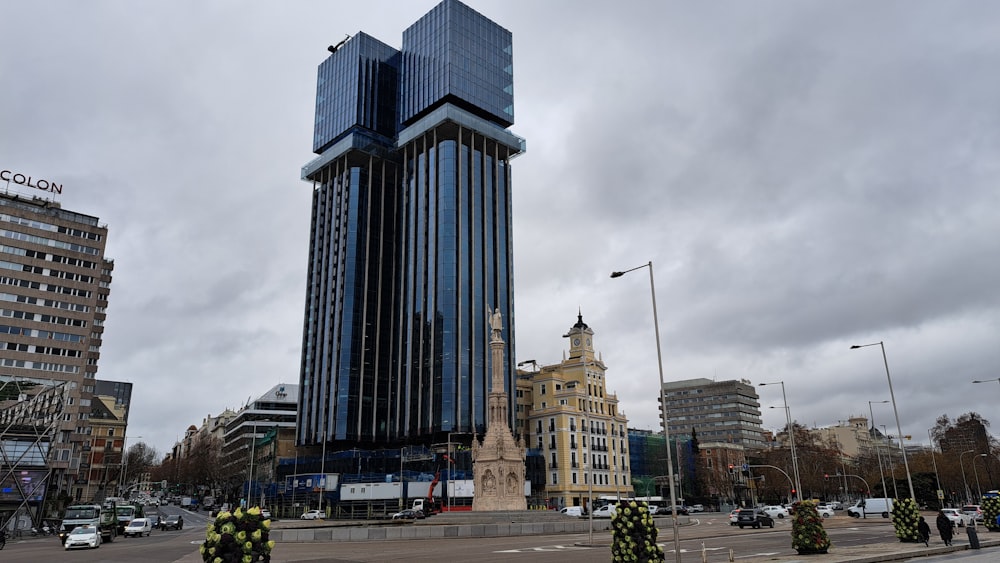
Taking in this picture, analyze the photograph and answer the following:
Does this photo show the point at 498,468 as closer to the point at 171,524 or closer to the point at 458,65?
the point at 171,524

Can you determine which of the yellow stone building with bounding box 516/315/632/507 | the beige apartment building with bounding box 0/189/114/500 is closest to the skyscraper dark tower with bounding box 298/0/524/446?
the yellow stone building with bounding box 516/315/632/507

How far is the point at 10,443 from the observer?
74.9 metres

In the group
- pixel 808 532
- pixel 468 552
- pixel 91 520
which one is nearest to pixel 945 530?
pixel 808 532

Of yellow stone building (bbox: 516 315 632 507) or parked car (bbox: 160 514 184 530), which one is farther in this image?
yellow stone building (bbox: 516 315 632 507)

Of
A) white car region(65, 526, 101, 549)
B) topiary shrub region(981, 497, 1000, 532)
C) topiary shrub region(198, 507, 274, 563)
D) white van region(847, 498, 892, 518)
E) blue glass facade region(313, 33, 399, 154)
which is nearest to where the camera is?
topiary shrub region(198, 507, 274, 563)

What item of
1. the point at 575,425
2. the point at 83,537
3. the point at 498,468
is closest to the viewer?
the point at 83,537

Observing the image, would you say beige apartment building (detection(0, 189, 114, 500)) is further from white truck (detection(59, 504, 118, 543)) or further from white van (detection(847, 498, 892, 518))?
white van (detection(847, 498, 892, 518))

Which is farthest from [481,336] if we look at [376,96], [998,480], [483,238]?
[998,480]

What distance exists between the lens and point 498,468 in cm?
6084

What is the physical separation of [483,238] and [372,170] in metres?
29.8

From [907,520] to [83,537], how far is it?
1819 inches

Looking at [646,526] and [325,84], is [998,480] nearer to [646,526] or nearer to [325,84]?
[646,526]

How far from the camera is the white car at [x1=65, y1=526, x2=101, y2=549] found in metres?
39.0

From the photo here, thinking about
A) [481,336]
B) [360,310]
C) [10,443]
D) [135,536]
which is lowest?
[135,536]
